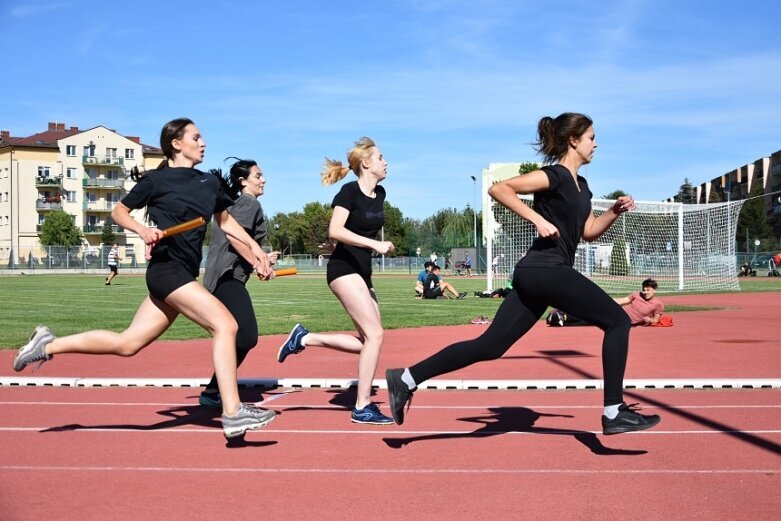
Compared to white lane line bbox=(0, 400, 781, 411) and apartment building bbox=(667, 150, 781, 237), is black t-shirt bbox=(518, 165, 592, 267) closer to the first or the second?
white lane line bbox=(0, 400, 781, 411)

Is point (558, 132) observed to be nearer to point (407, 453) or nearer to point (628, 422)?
point (628, 422)

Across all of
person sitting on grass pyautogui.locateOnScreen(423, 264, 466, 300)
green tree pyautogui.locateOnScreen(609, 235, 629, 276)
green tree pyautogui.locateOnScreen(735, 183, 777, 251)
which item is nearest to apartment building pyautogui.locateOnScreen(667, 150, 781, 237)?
green tree pyautogui.locateOnScreen(735, 183, 777, 251)

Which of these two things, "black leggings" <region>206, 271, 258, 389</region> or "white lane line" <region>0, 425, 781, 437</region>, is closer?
"white lane line" <region>0, 425, 781, 437</region>

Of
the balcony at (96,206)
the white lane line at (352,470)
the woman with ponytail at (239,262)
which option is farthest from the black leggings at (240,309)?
the balcony at (96,206)

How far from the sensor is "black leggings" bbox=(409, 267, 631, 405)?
569 cm

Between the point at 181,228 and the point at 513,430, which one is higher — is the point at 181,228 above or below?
above

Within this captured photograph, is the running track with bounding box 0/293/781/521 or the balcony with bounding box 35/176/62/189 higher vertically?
the balcony with bounding box 35/176/62/189

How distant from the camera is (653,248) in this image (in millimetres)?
39906

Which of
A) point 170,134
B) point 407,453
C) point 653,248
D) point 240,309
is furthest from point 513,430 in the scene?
point 653,248

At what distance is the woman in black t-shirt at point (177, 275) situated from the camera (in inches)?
234

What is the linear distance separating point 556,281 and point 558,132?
43.3 inches

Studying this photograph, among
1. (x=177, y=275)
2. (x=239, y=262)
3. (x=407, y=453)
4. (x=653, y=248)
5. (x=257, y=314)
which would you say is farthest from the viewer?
(x=653, y=248)

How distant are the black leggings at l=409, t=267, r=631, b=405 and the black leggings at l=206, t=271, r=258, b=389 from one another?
2218 millimetres

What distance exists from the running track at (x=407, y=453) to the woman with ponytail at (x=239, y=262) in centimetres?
70
